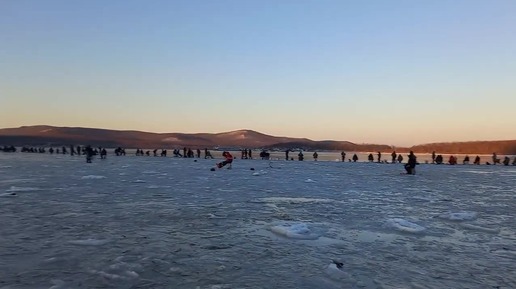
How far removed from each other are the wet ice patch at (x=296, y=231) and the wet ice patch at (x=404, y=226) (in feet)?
7.61

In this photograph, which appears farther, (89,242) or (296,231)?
(296,231)

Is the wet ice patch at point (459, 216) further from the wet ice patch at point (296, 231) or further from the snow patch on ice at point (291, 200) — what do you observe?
the wet ice patch at point (296, 231)

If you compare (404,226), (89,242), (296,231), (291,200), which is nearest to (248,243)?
(296,231)

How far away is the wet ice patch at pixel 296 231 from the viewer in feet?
30.7

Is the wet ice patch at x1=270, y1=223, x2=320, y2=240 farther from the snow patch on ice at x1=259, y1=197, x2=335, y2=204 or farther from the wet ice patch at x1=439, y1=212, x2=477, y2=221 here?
the snow patch on ice at x1=259, y1=197, x2=335, y2=204

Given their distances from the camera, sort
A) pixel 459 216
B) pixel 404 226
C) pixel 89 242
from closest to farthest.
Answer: pixel 89 242 → pixel 404 226 → pixel 459 216

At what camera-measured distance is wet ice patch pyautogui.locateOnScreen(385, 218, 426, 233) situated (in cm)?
1024

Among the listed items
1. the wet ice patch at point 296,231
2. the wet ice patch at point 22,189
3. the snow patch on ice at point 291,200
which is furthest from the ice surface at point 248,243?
the wet ice patch at point 22,189

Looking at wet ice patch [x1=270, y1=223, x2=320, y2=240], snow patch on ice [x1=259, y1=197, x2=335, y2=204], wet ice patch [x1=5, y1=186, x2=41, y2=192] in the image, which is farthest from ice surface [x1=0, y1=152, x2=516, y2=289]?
wet ice patch [x1=5, y1=186, x2=41, y2=192]

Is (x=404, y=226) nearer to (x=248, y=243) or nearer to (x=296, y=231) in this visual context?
(x=296, y=231)

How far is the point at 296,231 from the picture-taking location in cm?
968

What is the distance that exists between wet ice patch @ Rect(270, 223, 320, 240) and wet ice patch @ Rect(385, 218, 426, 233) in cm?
232

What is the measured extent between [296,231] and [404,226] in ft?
9.67

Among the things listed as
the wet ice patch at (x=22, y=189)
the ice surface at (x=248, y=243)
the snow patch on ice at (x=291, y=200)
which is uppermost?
the wet ice patch at (x=22, y=189)
